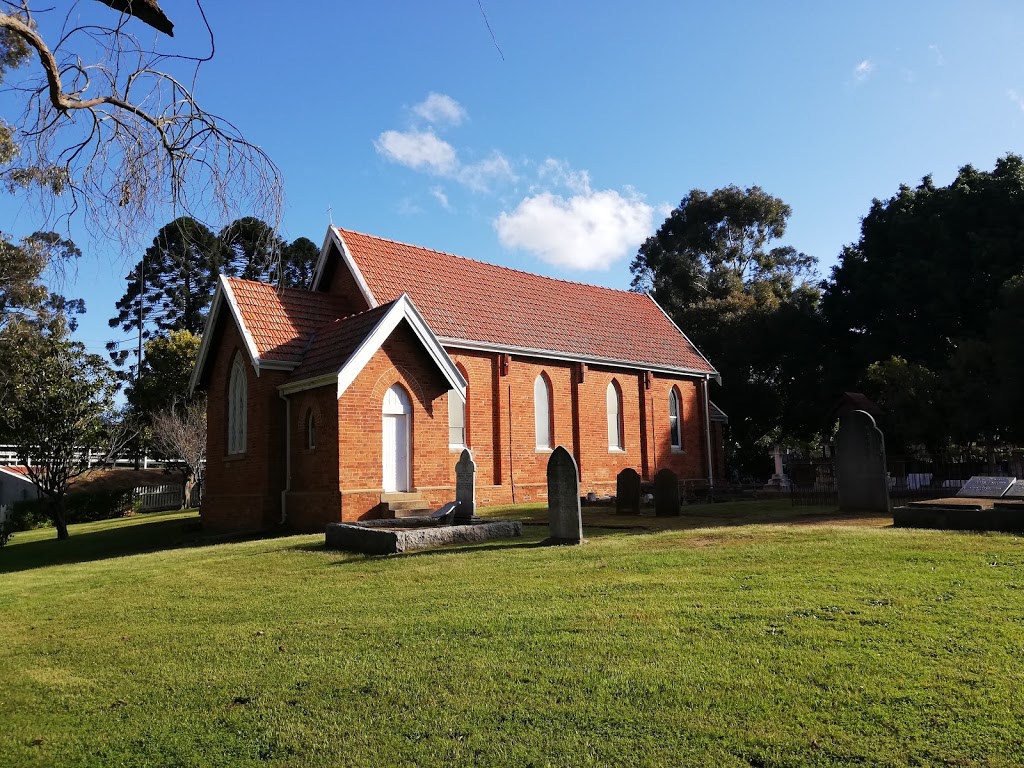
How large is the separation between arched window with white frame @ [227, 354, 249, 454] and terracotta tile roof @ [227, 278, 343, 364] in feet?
4.70

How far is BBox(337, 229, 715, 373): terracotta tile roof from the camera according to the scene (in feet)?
82.2

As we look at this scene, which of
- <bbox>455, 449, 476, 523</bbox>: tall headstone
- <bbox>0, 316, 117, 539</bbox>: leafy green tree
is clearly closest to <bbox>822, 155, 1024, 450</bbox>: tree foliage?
<bbox>455, 449, 476, 523</bbox>: tall headstone

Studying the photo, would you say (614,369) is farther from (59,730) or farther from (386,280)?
(59,730)

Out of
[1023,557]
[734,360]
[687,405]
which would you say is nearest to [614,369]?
[687,405]

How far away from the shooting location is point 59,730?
18.4 feet

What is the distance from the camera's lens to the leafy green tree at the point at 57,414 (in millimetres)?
25172

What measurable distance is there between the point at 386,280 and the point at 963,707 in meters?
21.5

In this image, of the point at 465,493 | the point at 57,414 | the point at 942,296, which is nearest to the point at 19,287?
the point at 57,414

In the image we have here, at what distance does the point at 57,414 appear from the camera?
25.3 metres

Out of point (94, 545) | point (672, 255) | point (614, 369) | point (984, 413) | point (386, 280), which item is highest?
point (672, 255)

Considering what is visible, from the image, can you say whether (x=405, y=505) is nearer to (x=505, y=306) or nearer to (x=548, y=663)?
(x=505, y=306)

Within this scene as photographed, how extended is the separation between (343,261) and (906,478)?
20.0 meters

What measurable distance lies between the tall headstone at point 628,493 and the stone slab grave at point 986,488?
7.60m

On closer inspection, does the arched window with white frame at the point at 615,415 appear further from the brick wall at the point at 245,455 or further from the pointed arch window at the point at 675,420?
the brick wall at the point at 245,455
